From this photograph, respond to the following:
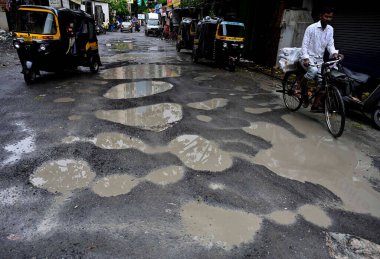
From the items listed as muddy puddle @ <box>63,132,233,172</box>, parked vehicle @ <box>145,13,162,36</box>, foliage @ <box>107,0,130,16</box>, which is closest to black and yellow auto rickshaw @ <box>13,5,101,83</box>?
muddy puddle @ <box>63,132,233,172</box>

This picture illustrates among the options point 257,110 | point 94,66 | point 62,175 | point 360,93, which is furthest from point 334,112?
point 94,66

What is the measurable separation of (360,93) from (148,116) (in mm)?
5053

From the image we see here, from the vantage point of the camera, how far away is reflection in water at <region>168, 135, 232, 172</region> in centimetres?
419

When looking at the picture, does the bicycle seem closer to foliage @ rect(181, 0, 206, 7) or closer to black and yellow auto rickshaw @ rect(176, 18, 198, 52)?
black and yellow auto rickshaw @ rect(176, 18, 198, 52)

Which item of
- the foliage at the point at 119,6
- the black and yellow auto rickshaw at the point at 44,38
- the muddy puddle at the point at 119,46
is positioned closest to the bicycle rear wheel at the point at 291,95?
the black and yellow auto rickshaw at the point at 44,38

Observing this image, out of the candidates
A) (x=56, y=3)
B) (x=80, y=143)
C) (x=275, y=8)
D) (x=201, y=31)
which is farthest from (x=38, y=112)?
(x=56, y=3)

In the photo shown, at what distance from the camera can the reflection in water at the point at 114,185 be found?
3.45m

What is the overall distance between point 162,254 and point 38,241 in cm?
113

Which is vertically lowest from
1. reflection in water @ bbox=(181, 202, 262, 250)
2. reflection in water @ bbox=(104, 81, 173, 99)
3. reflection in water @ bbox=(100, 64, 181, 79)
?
reflection in water @ bbox=(181, 202, 262, 250)

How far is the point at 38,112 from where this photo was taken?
627 cm

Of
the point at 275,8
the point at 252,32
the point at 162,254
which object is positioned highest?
the point at 275,8

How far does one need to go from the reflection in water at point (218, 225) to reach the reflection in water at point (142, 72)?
791 cm

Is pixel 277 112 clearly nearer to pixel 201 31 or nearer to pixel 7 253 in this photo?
pixel 7 253

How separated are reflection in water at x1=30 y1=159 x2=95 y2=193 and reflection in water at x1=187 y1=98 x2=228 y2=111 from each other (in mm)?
3490
